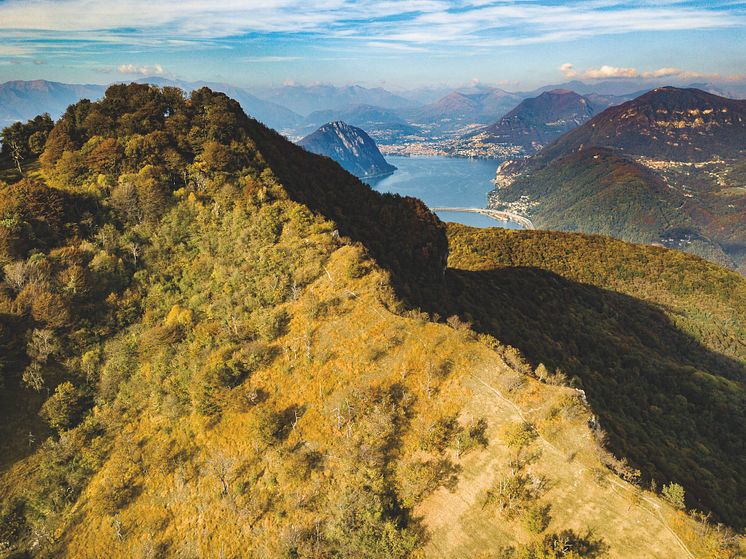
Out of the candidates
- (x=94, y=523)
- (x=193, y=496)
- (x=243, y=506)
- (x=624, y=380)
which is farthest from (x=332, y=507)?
(x=624, y=380)

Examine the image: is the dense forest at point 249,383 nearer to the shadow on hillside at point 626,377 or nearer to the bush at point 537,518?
the bush at point 537,518

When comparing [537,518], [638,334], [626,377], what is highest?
[537,518]

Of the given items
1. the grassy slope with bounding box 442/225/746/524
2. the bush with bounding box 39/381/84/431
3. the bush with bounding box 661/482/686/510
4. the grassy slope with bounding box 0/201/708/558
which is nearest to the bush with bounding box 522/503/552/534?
the grassy slope with bounding box 0/201/708/558

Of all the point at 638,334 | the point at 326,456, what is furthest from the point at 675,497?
the point at 638,334

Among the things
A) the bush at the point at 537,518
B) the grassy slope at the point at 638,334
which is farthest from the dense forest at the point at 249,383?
the grassy slope at the point at 638,334

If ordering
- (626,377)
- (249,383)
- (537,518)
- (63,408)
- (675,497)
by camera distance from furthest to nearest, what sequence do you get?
(626,377) < (63,408) < (249,383) < (537,518) < (675,497)

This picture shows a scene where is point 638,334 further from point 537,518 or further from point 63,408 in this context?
point 63,408

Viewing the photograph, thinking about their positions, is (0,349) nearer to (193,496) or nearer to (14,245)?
(14,245)
